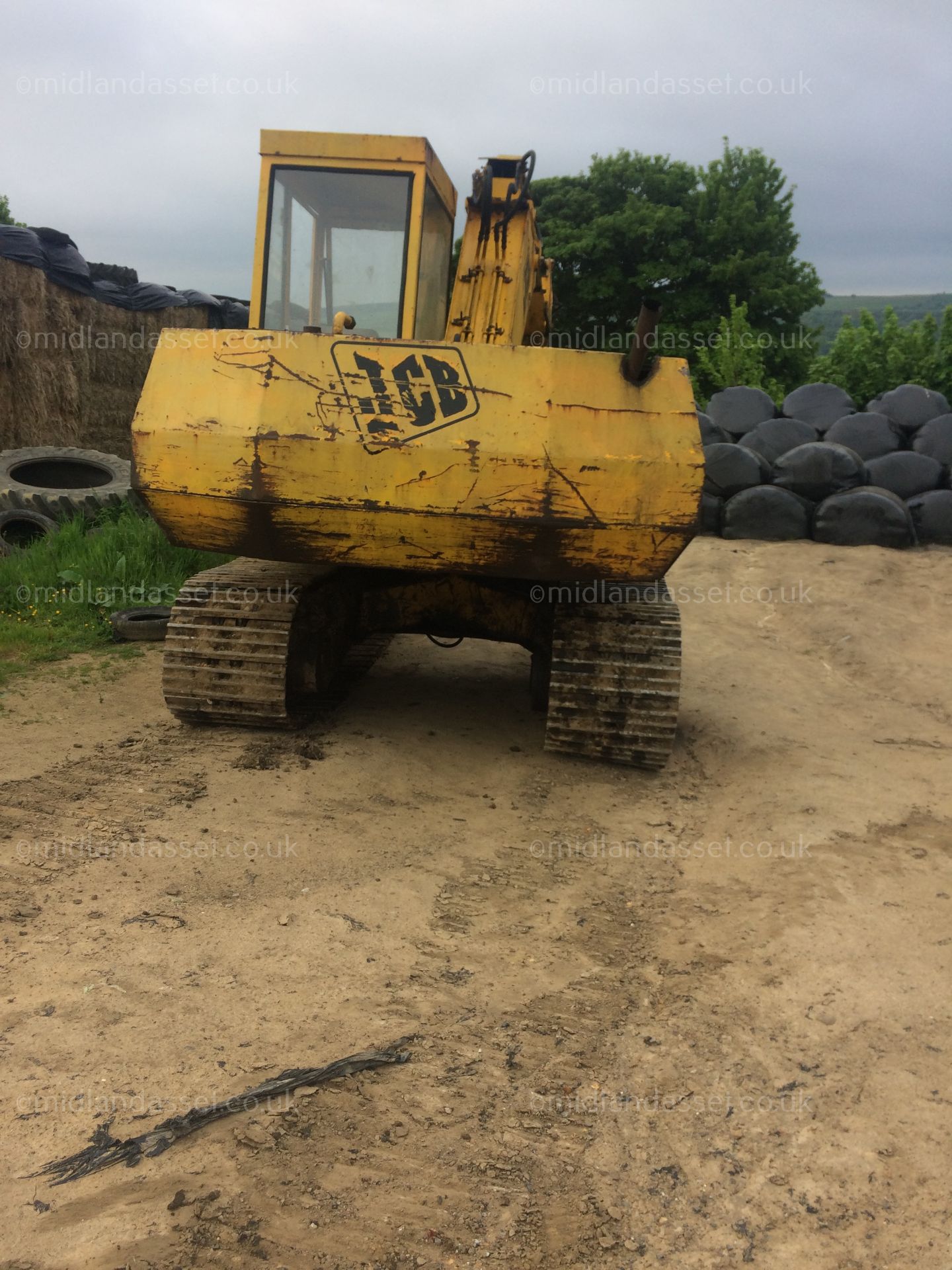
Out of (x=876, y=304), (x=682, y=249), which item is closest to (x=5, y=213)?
(x=682, y=249)

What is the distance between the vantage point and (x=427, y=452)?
396cm

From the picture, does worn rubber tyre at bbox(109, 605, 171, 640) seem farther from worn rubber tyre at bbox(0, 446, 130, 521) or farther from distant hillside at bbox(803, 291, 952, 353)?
distant hillside at bbox(803, 291, 952, 353)

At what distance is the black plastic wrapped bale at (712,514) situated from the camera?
9930 mm

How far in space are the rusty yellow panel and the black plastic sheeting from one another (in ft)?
22.9

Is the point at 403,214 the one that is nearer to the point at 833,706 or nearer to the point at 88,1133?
the point at 833,706

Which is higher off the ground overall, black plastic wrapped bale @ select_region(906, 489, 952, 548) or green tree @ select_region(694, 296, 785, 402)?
green tree @ select_region(694, 296, 785, 402)

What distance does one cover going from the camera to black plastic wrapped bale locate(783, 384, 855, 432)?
34.4 feet

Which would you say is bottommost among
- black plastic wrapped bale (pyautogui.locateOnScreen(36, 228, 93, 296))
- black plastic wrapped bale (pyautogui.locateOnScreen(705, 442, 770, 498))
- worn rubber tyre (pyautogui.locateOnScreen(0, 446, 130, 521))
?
worn rubber tyre (pyautogui.locateOnScreen(0, 446, 130, 521))

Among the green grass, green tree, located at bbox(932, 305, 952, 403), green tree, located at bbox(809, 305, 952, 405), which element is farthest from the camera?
green tree, located at bbox(809, 305, 952, 405)

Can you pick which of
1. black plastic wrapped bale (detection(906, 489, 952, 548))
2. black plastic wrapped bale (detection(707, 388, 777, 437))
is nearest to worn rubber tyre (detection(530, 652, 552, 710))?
black plastic wrapped bale (detection(906, 489, 952, 548))

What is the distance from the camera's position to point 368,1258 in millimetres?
1888

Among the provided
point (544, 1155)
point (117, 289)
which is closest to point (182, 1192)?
point (544, 1155)

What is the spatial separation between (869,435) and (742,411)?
4.29ft

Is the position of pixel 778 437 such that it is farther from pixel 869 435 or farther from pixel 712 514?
pixel 712 514
